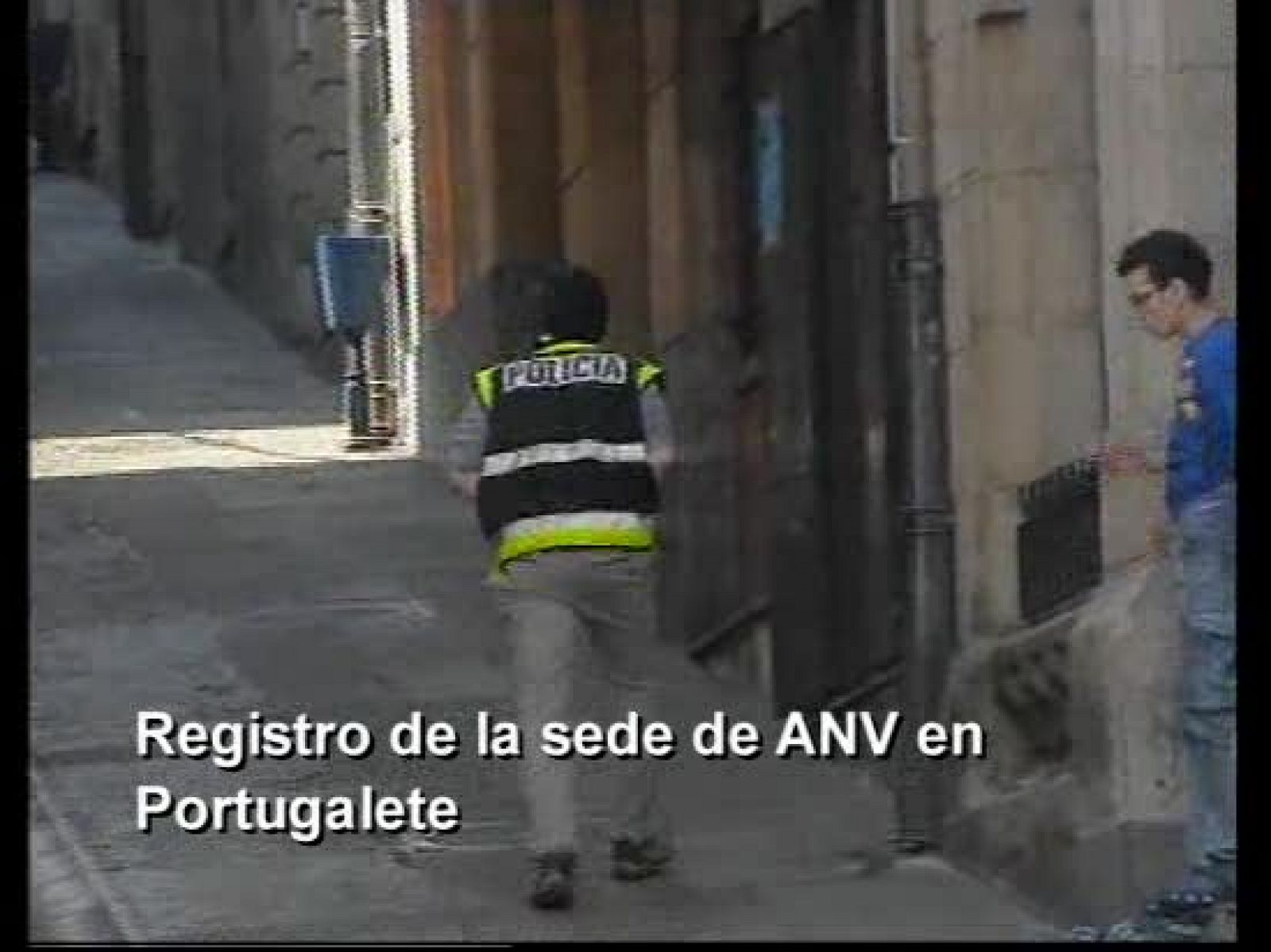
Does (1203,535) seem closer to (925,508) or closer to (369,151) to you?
(925,508)

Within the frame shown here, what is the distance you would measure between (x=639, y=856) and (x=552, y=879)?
14.5 inches

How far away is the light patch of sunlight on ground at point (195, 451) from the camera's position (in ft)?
49.1

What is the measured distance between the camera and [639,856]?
8.52 metres

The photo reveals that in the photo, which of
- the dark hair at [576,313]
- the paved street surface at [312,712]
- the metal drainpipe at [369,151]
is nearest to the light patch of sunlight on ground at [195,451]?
the paved street surface at [312,712]

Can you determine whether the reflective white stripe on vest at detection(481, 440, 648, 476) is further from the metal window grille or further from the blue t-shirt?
the blue t-shirt

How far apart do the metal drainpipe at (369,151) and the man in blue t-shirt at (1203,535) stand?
29.1 feet

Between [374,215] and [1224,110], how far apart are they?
30.0ft

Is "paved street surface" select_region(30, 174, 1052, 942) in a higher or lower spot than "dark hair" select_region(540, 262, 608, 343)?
lower

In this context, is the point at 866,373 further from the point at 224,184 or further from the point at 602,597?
the point at 224,184

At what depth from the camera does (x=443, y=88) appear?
Result: 49.3 feet

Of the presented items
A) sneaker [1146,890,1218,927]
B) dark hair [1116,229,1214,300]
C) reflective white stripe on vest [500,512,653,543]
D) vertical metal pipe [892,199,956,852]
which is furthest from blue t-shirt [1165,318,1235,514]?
reflective white stripe on vest [500,512,653,543]

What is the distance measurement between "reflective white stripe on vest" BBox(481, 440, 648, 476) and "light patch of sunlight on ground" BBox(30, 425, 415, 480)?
21.5 ft

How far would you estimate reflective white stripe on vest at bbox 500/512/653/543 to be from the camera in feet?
27.4

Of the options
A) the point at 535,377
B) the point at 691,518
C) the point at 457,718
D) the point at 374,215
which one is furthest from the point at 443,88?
the point at 535,377
